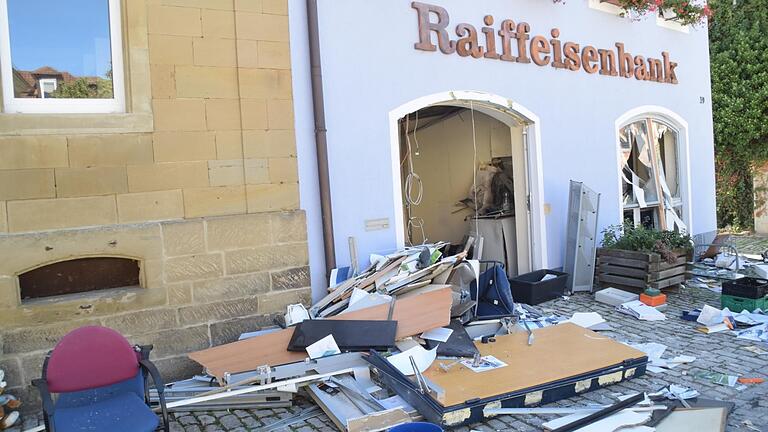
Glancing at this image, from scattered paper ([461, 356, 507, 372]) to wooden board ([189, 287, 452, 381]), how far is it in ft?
1.79

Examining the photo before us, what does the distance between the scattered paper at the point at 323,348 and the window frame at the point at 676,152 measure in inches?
244

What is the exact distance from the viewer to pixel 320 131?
5.79 meters

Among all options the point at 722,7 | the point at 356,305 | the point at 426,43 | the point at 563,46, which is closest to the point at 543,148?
the point at 563,46

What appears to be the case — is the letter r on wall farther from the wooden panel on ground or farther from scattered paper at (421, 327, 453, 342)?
the wooden panel on ground

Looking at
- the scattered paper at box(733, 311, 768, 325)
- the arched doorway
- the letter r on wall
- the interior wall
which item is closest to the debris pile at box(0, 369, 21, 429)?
the arched doorway

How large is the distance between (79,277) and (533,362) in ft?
12.3

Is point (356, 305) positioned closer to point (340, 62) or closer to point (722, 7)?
point (340, 62)

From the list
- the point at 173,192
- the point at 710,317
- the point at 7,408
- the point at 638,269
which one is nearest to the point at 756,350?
the point at 710,317

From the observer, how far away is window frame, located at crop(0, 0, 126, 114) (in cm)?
454

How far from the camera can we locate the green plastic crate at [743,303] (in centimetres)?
646

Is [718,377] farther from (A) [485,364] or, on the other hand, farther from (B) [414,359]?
(B) [414,359]

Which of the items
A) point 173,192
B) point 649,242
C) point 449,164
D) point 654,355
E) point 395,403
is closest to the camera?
point 395,403

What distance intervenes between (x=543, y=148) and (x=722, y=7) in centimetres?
1132

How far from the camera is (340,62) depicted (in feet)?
19.9
